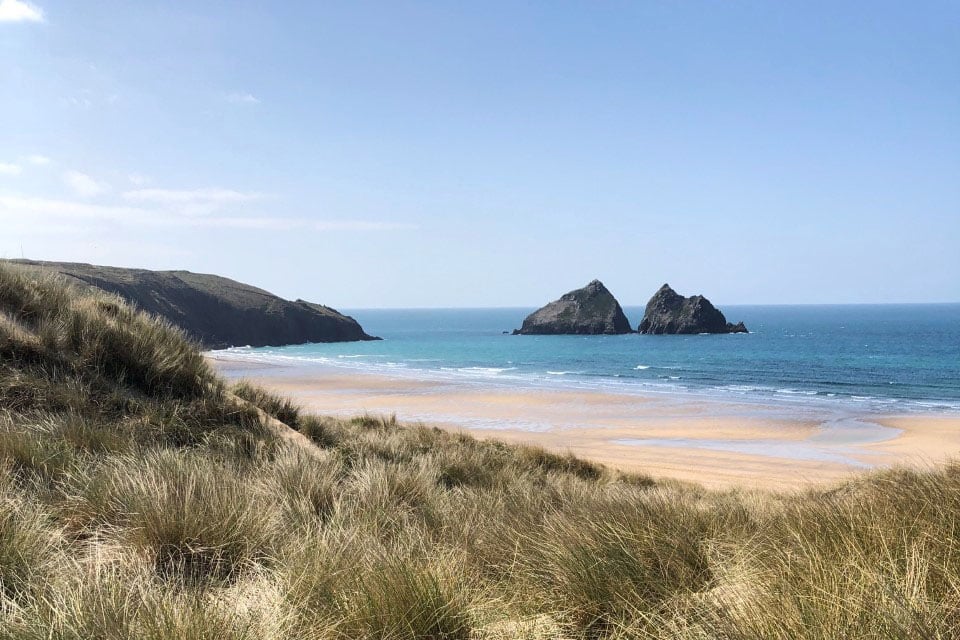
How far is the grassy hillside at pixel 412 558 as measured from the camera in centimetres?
236

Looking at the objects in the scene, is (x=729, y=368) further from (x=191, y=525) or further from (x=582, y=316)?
(x=582, y=316)

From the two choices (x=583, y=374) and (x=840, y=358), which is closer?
(x=583, y=374)

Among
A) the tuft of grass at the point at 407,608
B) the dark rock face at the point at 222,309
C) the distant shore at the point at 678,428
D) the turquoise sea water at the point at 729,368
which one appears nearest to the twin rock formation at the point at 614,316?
the turquoise sea water at the point at 729,368

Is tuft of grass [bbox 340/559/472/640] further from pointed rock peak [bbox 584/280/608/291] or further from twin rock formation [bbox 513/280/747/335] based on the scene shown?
pointed rock peak [bbox 584/280/608/291]

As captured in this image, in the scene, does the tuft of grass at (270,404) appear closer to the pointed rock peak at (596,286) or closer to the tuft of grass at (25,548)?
the tuft of grass at (25,548)

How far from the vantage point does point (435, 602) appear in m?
2.81

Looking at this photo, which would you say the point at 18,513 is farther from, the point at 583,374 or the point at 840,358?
the point at 840,358

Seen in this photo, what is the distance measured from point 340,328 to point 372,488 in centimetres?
10356

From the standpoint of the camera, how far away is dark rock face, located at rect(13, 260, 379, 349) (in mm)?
78500

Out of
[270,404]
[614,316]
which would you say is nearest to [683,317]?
[614,316]

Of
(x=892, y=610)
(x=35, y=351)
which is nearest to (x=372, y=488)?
(x=892, y=610)

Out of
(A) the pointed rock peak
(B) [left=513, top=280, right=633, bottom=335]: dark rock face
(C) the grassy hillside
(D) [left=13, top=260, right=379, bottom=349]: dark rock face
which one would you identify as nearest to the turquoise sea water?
(D) [left=13, top=260, right=379, bottom=349]: dark rock face

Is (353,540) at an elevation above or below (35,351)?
below

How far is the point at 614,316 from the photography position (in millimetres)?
118250
